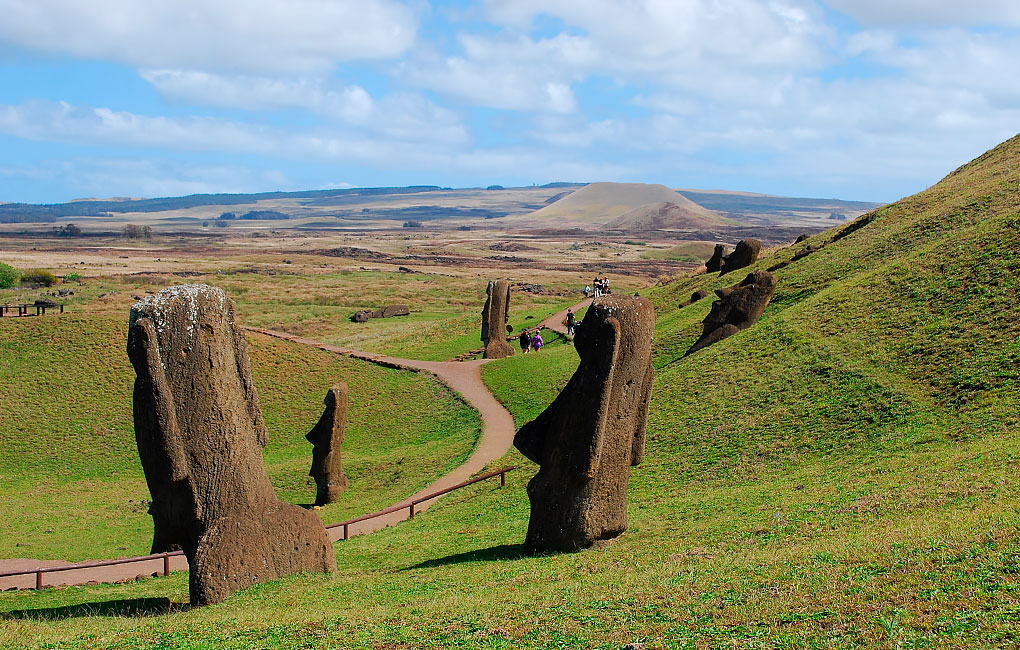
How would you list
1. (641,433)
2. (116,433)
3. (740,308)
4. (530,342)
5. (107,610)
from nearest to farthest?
(107,610) < (641,433) < (116,433) < (740,308) < (530,342)

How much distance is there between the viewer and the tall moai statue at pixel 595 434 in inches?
552

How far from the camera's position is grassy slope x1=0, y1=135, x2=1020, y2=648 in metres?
9.20

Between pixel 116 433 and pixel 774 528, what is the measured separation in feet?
85.3

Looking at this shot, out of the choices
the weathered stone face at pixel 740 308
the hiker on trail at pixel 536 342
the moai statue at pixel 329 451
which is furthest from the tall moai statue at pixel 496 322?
the moai statue at pixel 329 451

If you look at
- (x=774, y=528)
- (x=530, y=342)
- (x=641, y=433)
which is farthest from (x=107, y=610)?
(x=530, y=342)

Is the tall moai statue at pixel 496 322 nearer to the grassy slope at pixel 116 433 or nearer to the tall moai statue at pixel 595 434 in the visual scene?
the grassy slope at pixel 116 433

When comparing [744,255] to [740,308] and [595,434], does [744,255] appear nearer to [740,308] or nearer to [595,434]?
[740,308]

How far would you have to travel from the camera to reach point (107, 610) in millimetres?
13898

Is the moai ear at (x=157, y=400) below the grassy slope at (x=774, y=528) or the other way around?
the other way around

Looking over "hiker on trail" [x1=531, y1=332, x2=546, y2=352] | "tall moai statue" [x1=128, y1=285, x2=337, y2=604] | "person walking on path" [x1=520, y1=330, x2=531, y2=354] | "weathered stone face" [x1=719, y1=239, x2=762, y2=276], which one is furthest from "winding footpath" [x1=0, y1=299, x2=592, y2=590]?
"weathered stone face" [x1=719, y1=239, x2=762, y2=276]

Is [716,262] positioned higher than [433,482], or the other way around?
[716,262]

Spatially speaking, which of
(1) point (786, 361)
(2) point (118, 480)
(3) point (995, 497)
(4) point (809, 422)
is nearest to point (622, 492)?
(3) point (995, 497)

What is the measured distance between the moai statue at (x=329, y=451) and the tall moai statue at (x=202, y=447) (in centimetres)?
1188

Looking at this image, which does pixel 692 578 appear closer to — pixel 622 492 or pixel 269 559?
pixel 622 492
